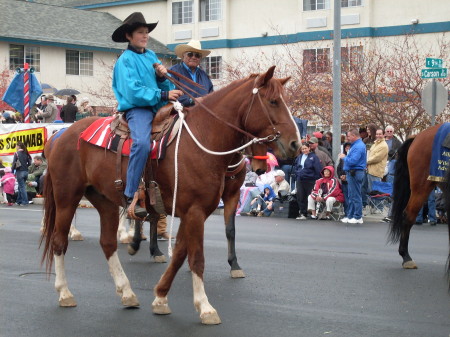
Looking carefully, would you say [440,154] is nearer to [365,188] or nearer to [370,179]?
[370,179]

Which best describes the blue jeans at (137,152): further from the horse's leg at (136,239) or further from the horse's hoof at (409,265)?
the horse's hoof at (409,265)

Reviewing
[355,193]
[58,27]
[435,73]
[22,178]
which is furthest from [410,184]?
[58,27]

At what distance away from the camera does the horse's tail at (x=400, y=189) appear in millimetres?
11543

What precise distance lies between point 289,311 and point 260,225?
9.40 m

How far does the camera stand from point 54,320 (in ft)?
24.9

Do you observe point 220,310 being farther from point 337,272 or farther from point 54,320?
point 337,272

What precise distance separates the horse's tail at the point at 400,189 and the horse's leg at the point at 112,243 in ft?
15.0

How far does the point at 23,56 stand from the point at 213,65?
1089cm

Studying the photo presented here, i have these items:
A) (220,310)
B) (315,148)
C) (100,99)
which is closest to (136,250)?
(220,310)

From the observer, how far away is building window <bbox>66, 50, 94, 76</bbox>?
48.4 meters

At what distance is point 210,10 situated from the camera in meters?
48.0

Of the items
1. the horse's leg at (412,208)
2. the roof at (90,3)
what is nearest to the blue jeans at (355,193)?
the horse's leg at (412,208)

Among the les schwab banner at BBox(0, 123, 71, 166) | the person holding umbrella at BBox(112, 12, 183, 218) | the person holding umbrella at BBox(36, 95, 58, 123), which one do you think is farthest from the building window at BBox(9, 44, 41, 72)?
the person holding umbrella at BBox(112, 12, 183, 218)

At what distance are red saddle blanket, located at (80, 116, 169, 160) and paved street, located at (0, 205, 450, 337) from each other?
62.0 inches
